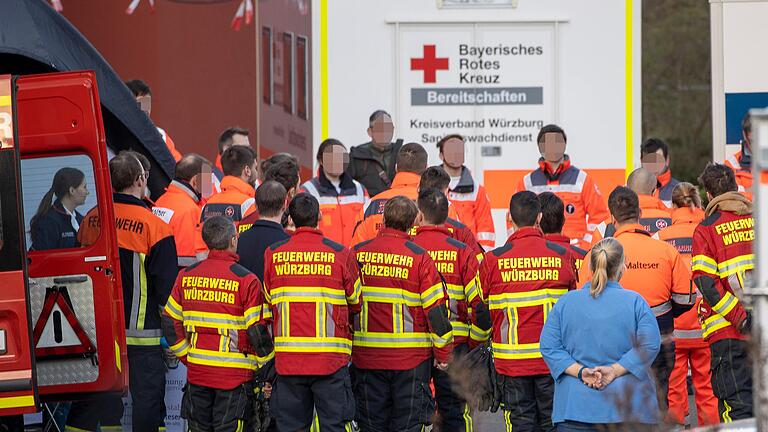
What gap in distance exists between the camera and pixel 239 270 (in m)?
7.55

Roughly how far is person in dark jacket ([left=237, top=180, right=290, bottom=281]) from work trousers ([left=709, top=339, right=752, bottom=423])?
8.30 feet

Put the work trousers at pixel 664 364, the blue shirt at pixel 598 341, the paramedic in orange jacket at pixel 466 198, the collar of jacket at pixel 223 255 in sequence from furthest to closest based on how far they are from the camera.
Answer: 1. the paramedic in orange jacket at pixel 466 198
2. the collar of jacket at pixel 223 255
3. the work trousers at pixel 664 364
4. the blue shirt at pixel 598 341

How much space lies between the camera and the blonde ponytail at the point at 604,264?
6.39 meters

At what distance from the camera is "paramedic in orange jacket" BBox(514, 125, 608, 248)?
33.8ft

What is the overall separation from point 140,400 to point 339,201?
229 centimetres

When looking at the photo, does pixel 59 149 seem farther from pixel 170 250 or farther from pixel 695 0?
pixel 695 0

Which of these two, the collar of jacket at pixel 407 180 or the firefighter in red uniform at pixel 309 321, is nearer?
the firefighter in red uniform at pixel 309 321

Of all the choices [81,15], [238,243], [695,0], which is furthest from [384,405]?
[695,0]

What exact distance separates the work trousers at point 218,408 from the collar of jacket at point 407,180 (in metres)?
2.15

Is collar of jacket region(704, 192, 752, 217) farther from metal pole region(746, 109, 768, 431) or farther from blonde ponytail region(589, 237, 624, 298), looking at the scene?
metal pole region(746, 109, 768, 431)

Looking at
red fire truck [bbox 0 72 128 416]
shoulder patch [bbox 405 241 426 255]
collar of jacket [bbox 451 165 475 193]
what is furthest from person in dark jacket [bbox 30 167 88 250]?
collar of jacket [bbox 451 165 475 193]

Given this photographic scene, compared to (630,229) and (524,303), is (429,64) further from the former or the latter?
(524,303)

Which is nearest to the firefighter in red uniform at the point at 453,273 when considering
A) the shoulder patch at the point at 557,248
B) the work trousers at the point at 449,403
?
the work trousers at the point at 449,403

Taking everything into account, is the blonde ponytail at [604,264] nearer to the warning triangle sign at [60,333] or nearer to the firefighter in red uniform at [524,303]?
the firefighter in red uniform at [524,303]
